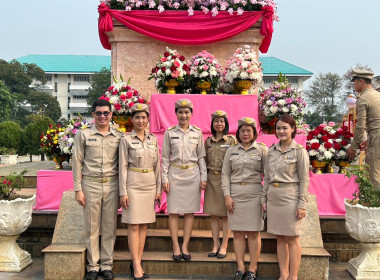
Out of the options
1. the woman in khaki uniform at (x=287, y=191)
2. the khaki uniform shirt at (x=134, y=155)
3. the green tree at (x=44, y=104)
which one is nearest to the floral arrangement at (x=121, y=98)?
the khaki uniform shirt at (x=134, y=155)

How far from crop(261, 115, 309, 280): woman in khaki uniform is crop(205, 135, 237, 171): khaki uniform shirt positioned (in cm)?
54

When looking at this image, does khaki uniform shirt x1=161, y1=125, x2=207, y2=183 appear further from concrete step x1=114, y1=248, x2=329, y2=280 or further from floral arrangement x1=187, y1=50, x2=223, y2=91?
floral arrangement x1=187, y1=50, x2=223, y2=91

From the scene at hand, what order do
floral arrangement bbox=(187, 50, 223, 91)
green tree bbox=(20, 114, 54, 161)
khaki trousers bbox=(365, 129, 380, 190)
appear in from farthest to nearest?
green tree bbox=(20, 114, 54, 161) < floral arrangement bbox=(187, 50, 223, 91) < khaki trousers bbox=(365, 129, 380, 190)

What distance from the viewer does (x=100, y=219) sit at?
368 cm

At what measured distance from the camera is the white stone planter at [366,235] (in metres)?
3.83

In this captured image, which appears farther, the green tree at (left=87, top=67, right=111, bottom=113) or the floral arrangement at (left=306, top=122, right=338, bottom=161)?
the green tree at (left=87, top=67, right=111, bottom=113)

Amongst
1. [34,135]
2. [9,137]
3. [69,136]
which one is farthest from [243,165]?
[9,137]

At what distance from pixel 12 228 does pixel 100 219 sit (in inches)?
44.0

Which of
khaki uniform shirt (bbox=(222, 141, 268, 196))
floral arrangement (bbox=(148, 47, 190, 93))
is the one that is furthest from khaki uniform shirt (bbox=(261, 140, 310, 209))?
floral arrangement (bbox=(148, 47, 190, 93))

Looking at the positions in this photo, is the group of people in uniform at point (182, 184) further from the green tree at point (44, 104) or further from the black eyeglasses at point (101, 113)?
the green tree at point (44, 104)

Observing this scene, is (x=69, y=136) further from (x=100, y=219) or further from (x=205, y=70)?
(x=205, y=70)

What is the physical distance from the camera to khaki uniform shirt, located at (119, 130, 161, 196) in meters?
3.60

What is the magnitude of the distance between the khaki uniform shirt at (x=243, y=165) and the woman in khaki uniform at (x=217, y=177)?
0.24 metres

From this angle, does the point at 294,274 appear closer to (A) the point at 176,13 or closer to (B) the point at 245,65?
(B) the point at 245,65
